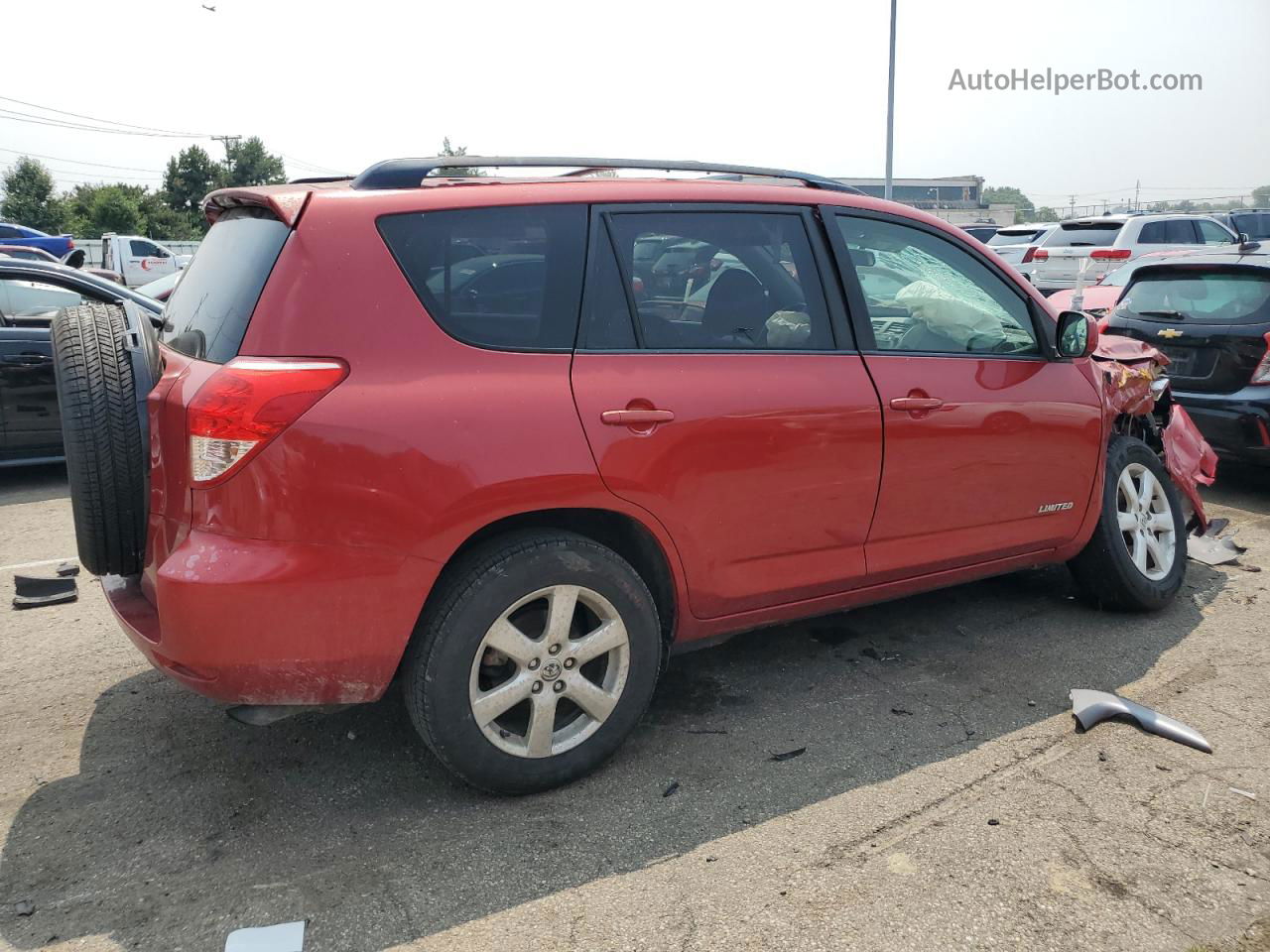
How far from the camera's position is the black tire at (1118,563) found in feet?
14.5

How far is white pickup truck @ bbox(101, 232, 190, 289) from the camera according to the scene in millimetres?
27406

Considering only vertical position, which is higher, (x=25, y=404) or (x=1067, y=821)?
(x=25, y=404)

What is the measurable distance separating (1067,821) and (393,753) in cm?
209

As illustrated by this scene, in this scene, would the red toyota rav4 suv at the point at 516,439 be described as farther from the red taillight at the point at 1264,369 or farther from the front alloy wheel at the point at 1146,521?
the red taillight at the point at 1264,369

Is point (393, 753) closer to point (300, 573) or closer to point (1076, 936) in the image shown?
point (300, 573)

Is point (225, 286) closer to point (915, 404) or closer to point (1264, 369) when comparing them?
point (915, 404)

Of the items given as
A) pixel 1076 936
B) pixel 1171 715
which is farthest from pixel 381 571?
pixel 1171 715

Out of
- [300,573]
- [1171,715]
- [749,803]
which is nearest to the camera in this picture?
[300,573]

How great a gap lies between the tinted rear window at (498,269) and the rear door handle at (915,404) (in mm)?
1227

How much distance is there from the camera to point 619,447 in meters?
2.99

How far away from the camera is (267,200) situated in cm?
289

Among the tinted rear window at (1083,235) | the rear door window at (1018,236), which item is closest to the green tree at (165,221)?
the rear door window at (1018,236)

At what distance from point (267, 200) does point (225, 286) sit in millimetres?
277

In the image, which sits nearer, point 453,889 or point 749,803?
point 453,889
